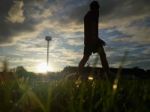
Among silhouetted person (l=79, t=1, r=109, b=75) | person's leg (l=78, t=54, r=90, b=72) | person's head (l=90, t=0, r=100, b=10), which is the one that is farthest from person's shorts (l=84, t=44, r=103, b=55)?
person's head (l=90, t=0, r=100, b=10)

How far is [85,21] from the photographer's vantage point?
391 inches

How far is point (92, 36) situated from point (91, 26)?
0.30 meters

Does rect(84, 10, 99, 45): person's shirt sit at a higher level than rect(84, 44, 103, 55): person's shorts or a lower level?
higher

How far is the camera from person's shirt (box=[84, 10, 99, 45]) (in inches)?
386

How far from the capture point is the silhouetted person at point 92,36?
980 cm

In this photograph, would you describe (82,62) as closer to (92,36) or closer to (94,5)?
(92,36)

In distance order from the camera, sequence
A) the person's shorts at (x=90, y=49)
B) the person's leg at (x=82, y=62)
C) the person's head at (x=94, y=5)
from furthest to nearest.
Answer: the person's shorts at (x=90, y=49), the person's head at (x=94, y=5), the person's leg at (x=82, y=62)

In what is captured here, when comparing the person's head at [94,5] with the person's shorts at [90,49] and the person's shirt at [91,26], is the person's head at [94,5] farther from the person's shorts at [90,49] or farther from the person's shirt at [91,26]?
the person's shorts at [90,49]

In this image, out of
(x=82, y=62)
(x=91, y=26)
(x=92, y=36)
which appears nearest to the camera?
(x=82, y=62)

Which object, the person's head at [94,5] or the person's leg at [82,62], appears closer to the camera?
the person's leg at [82,62]

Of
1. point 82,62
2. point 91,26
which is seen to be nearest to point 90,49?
point 82,62

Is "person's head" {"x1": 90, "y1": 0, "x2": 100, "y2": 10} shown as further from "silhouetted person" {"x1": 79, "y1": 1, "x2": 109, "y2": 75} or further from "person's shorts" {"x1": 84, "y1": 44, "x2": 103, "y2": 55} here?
"person's shorts" {"x1": 84, "y1": 44, "x2": 103, "y2": 55}

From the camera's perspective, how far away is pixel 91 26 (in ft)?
32.3

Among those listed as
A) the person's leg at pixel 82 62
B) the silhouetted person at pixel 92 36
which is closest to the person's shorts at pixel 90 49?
the silhouetted person at pixel 92 36
